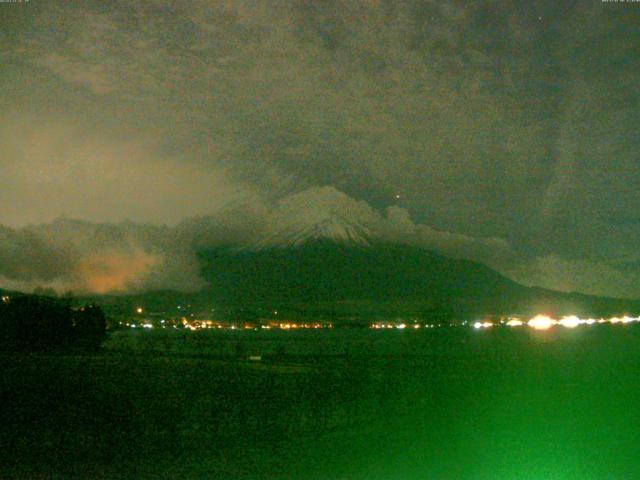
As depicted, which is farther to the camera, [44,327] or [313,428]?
[44,327]

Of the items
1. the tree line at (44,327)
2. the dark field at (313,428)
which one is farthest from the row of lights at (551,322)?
the dark field at (313,428)

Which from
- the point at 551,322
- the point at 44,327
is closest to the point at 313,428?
the point at 44,327

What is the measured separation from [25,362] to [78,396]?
1256cm

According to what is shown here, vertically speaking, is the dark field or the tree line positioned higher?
the tree line

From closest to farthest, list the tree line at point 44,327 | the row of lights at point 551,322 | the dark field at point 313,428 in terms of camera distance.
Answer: the dark field at point 313,428
the tree line at point 44,327
the row of lights at point 551,322

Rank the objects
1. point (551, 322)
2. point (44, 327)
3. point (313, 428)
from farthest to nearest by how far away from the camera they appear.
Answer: point (551, 322), point (44, 327), point (313, 428)

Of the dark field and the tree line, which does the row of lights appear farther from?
the dark field

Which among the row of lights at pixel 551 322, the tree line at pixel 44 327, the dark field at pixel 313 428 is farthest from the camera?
the row of lights at pixel 551 322

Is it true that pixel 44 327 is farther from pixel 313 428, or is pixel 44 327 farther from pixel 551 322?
pixel 551 322

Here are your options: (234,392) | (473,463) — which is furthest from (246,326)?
(473,463)

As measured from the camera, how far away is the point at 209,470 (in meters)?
10.4

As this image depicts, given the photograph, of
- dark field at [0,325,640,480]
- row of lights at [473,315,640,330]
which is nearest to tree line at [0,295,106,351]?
dark field at [0,325,640,480]

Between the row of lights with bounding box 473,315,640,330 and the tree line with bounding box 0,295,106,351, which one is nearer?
the tree line with bounding box 0,295,106,351

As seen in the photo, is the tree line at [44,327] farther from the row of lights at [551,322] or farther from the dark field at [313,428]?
the row of lights at [551,322]
